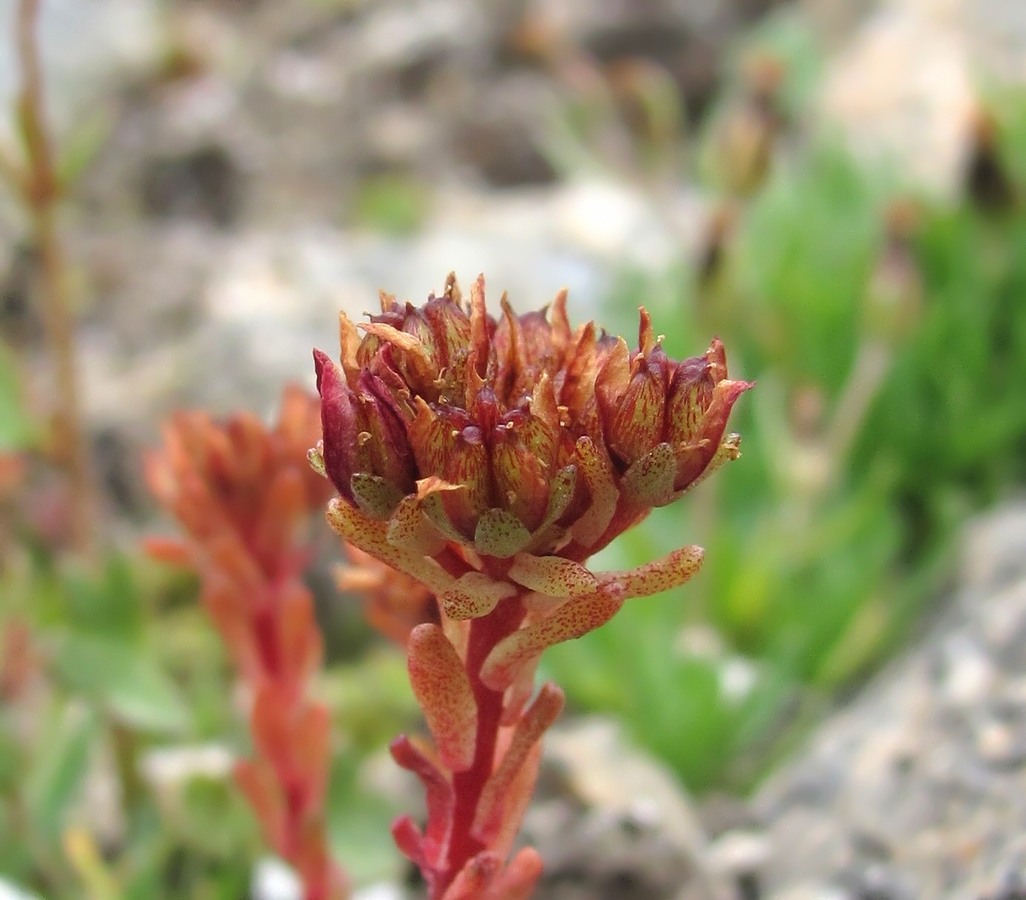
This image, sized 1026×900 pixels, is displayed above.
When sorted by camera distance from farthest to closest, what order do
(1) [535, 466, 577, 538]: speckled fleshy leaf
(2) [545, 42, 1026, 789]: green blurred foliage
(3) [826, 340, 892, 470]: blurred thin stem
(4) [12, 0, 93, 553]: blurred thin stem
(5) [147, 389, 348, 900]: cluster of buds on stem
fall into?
(3) [826, 340, 892, 470]: blurred thin stem → (2) [545, 42, 1026, 789]: green blurred foliage → (4) [12, 0, 93, 553]: blurred thin stem → (5) [147, 389, 348, 900]: cluster of buds on stem → (1) [535, 466, 577, 538]: speckled fleshy leaf

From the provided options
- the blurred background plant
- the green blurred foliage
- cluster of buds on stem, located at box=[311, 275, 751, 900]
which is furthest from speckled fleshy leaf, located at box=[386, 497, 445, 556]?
the green blurred foliage

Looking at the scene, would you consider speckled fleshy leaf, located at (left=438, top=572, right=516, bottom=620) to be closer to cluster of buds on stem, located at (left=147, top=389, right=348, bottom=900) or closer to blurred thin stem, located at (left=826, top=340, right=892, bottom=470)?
cluster of buds on stem, located at (left=147, top=389, right=348, bottom=900)

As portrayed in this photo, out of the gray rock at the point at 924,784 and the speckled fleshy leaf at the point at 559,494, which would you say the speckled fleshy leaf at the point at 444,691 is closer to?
the speckled fleshy leaf at the point at 559,494

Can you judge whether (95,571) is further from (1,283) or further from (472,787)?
(1,283)

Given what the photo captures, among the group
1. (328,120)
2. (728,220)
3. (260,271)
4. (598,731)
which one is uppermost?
(328,120)

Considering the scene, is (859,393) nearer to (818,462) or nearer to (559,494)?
(818,462)

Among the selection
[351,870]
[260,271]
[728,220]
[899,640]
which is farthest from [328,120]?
[351,870]
